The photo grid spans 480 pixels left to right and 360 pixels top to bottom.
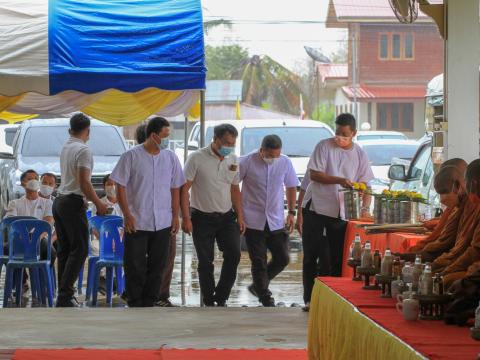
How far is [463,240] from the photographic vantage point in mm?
6699

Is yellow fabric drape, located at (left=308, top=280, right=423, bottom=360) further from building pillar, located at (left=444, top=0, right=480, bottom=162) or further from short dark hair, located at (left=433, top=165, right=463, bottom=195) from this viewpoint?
building pillar, located at (left=444, top=0, right=480, bottom=162)


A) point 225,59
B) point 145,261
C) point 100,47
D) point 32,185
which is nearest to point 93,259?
point 32,185

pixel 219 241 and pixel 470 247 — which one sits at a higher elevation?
pixel 470 247

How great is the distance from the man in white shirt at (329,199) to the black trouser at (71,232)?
7.04ft

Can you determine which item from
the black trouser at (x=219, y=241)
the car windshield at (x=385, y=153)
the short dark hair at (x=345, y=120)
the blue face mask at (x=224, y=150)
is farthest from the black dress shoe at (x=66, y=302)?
the car windshield at (x=385, y=153)

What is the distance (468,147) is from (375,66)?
133 feet

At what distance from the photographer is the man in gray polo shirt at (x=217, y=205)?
37.2ft

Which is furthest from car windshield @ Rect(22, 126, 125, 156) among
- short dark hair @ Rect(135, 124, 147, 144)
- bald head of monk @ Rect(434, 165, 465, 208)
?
bald head of monk @ Rect(434, 165, 465, 208)

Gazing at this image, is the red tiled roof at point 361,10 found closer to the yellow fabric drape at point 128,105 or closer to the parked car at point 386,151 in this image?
the parked car at point 386,151

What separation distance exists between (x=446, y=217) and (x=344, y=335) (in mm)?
1818

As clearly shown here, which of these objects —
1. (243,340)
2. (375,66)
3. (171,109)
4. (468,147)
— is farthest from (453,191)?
(375,66)

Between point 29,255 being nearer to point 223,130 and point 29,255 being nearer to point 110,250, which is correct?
point 110,250

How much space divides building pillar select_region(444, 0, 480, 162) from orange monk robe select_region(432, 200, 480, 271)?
3.94m

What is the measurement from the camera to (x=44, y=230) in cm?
1155
